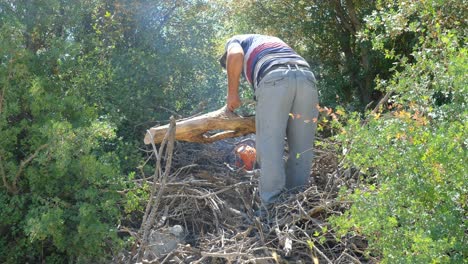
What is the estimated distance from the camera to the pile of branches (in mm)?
4824

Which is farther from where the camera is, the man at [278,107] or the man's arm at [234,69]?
the man's arm at [234,69]

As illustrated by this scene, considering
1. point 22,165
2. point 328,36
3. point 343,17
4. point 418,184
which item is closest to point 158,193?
point 22,165

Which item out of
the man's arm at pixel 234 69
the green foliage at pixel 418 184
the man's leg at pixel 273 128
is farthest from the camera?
the man's arm at pixel 234 69

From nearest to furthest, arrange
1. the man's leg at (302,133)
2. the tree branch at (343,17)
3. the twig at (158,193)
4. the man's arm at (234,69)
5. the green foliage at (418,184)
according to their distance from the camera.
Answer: the green foliage at (418,184) < the twig at (158,193) < the man's leg at (302,133) < the man's arm at (234,69) < the tree branch at (343,17)

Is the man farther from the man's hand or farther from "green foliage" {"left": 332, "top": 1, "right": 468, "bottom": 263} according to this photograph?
"green foliage" {"left": 332, "top": 1, "right": 468, "bottom": 263}

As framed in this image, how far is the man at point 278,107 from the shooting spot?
5.58m

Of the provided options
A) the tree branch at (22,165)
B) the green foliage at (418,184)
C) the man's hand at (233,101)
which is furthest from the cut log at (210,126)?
the green foliage at (418,184)

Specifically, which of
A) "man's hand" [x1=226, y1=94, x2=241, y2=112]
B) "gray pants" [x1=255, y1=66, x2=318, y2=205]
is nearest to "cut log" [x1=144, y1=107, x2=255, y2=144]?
"man's hand" [x1=226, y1=94, x2=241, y2=112]

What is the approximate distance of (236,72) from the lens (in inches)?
228

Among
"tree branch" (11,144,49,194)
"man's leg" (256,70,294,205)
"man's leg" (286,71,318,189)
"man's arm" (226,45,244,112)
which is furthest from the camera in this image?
"man's arm" (226,45,244,112)

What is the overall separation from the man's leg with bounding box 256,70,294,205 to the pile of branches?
0.47ft

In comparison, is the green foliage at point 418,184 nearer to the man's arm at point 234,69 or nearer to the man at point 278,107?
the man at point 278,107

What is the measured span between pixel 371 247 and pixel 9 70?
3.06 metres

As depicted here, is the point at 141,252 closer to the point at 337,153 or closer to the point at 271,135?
the point at 271,135
